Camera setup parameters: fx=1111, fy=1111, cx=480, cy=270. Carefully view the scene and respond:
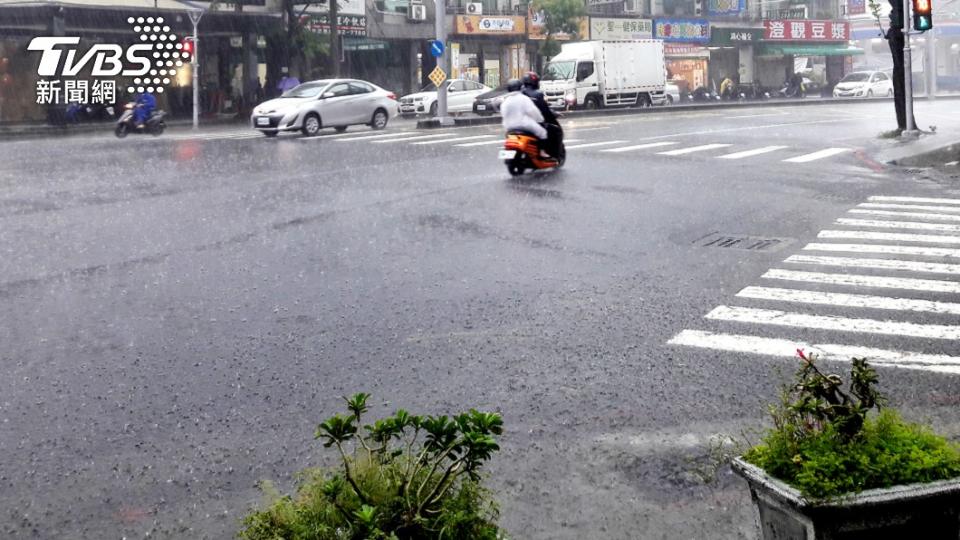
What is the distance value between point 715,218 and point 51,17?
29.6m

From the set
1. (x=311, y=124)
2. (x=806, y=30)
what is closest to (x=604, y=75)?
(x=311, y=124)

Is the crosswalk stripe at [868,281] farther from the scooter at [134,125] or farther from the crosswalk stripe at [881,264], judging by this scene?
the scooter at [134,125]

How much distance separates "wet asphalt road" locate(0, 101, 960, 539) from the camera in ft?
17.5

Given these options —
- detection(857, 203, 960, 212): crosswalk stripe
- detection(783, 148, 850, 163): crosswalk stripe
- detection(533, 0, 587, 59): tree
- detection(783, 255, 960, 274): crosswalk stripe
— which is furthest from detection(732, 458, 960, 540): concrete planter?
detection(533, 0, 587, 59): tree

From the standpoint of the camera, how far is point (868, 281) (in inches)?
400

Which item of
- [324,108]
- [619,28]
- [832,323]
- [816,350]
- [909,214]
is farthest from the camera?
[619,28]

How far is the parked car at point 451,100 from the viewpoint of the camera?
43156mm

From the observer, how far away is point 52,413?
256 inches

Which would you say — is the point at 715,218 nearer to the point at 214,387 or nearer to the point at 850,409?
the point at 214,387

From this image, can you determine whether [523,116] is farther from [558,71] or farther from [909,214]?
[558,71]

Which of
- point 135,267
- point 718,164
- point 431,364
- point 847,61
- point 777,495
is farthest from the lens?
point 847,61

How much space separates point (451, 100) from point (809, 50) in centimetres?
3760

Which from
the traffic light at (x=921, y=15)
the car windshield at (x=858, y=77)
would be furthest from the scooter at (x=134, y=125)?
the car windshield at (x=858, y=77)

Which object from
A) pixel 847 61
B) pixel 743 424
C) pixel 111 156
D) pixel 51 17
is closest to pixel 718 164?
pixel 111 156
